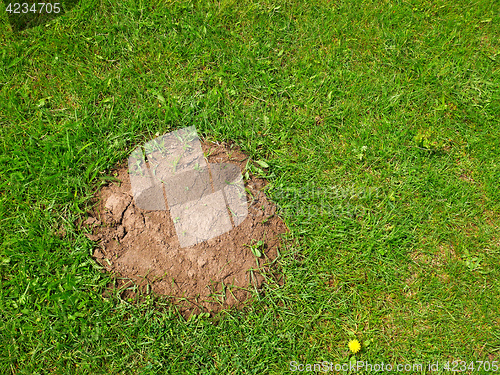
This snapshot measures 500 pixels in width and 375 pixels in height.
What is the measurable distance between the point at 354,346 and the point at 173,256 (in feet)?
4.55

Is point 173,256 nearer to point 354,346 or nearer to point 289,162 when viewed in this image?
point 289,162

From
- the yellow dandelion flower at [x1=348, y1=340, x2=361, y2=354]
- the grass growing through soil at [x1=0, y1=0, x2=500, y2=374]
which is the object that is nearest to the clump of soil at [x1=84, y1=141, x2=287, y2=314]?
the grass growing through soil at [x1=0, y1=0, x2=500, y2=374]

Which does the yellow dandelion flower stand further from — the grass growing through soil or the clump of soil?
the clump of soil

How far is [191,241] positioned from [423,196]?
6.16 ft

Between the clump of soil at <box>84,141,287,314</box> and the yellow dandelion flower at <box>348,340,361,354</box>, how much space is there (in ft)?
2.46

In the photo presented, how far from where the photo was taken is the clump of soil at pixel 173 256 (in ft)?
7.35

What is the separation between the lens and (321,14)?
3039 mm

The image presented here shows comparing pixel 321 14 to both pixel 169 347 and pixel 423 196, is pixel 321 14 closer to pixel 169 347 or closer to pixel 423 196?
pixel 423 196

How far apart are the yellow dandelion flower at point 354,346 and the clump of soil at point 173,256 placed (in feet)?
2.46

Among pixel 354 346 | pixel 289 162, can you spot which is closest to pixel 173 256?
pixel 289 162

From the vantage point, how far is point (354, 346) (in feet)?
7.32

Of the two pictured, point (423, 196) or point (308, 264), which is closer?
point (308, 264)

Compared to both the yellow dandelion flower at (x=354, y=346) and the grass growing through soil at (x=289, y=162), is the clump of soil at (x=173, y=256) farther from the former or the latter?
the yellow dandelion flower at (x=354, y=346)

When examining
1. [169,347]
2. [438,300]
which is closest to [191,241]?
[169,347]
